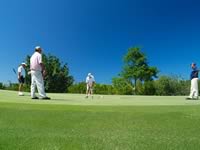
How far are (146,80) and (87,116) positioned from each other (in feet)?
213

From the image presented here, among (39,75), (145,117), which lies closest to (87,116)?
(145,117)

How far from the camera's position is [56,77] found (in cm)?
7644

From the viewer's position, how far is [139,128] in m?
9.72

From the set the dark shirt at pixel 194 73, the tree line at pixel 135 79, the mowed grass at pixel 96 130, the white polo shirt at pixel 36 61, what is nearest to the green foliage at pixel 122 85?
the tree line at pixel 135 79

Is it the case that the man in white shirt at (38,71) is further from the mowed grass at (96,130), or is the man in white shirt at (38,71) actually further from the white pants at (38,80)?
the mowed grass at (96,130)

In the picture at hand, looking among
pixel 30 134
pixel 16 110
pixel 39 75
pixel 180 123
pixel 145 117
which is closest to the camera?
pixel 30 134

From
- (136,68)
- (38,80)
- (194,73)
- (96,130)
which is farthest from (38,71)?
(136,68)

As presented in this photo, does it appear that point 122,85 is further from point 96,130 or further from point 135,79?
point 96,130

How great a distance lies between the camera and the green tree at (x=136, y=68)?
7406cm

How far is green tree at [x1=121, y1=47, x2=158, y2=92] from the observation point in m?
74.1

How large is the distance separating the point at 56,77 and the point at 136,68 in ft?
53.8

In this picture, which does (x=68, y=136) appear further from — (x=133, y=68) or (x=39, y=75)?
(x=133, y=68)

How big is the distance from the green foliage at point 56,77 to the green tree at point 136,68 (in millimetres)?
11885

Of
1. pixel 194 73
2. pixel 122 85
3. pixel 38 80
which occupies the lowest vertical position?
pixel 38 80
